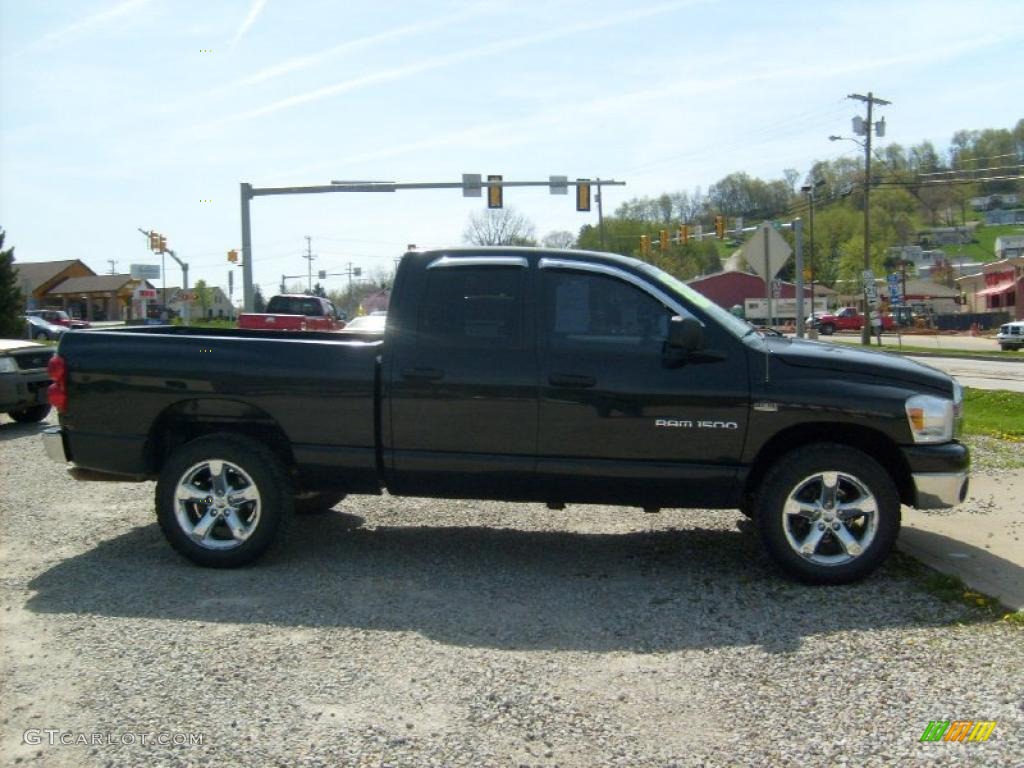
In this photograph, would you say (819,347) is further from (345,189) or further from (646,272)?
(345,189)

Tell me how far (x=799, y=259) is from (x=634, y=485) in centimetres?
1308

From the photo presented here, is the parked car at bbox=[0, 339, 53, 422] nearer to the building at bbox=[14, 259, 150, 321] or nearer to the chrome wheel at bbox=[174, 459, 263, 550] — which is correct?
the chrome wheel at bbox=[174, 459, 263, 550]

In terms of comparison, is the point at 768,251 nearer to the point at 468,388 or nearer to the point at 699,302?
the point at 699,302

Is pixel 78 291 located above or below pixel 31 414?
above

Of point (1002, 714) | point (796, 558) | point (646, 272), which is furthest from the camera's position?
point (646, 272)

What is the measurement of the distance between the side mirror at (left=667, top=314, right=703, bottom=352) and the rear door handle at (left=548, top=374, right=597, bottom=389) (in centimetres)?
53

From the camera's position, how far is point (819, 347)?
19.6 feet

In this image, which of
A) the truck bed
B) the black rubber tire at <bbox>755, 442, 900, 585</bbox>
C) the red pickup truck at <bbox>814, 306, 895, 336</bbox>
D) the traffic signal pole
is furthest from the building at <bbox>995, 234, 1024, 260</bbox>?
the truck bed

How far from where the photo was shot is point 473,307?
5836 mm

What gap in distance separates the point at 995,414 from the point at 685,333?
34.7ft

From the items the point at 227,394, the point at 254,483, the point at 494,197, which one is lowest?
the point at 254,483

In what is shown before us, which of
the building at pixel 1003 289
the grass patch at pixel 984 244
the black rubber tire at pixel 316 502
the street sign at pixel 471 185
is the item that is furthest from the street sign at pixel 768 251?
the grass patch at pixel 984 244

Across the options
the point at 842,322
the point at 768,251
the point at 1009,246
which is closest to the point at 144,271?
the point at 842,322

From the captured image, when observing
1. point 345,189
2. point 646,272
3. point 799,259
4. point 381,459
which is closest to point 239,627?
point 381,459
